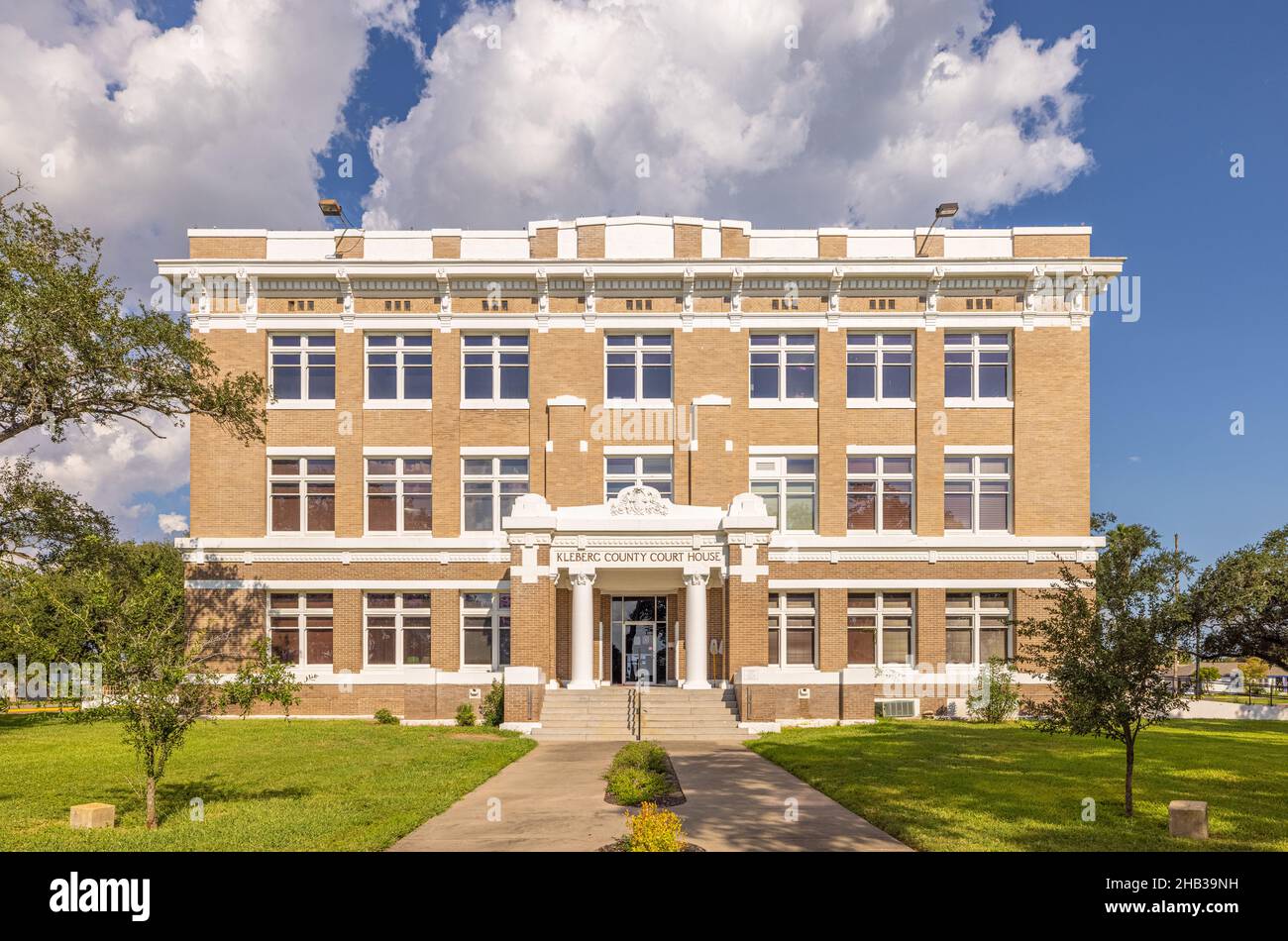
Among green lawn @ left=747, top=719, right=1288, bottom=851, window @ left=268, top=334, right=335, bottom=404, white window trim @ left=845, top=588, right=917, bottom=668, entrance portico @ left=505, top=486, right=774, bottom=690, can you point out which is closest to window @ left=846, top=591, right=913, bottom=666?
white window trim @ left=845, top=588, right=917, bottom=668

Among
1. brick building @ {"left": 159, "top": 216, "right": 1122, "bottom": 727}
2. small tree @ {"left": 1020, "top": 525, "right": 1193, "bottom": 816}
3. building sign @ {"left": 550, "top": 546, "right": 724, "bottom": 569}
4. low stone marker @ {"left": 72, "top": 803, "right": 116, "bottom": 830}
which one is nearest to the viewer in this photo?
low stone marker @ {"left": 72, "top": 803, "right": 116, "bottom": 830}

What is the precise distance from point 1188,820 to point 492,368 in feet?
75.9

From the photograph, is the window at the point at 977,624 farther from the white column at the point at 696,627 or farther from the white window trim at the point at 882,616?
the white column at the point at 696,627

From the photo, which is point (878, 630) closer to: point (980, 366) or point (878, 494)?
point (878, 494)

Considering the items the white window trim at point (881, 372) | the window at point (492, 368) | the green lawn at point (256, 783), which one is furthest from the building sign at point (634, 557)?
the white window trim at point (881, 372)

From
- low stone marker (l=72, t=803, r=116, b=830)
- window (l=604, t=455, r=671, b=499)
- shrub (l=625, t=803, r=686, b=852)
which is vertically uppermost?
window (l=604, t=455, r=671, b=499)

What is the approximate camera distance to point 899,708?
2711 centimetres

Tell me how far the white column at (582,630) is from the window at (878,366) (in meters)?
11.0

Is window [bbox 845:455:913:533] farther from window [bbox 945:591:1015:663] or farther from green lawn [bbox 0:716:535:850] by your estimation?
green lawn [bbox 0:716:535:850]

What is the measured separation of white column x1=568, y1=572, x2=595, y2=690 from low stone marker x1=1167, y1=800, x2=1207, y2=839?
16.2m

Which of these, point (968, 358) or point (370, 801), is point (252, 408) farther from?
point (968, 358)

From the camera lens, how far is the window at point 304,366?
29047 millimetres

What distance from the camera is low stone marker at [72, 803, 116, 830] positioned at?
11.0 meters

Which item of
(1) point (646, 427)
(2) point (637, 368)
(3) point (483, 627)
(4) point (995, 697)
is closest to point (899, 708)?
(4) point (995, 697)
